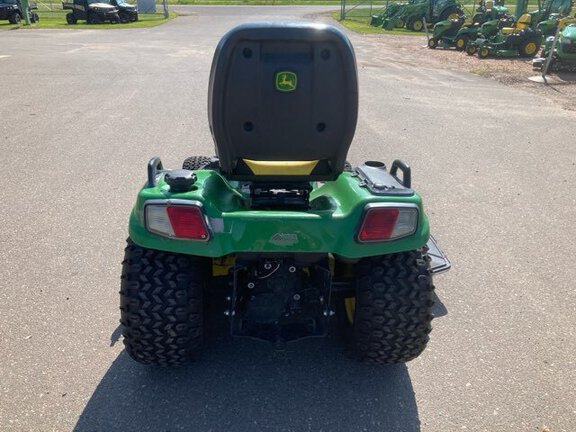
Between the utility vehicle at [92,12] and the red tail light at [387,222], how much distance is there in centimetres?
3046

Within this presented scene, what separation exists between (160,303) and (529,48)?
17.7 meters

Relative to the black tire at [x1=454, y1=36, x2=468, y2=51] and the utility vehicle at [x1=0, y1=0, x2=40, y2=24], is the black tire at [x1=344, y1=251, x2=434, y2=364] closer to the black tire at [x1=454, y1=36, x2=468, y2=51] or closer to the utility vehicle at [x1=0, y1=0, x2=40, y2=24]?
the black tire at [x1=454, y1=36, x2=468, y2=51]

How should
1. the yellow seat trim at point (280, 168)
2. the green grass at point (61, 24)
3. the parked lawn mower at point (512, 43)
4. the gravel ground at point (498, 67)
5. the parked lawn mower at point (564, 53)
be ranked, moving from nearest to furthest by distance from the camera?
the yellow seat trim at point (280, 168), the gravel ground at point (498, 67), the parked lawn mower at point (564, 53), the parked lawn mower at point (512, 43), the green grass at point (61, 24)

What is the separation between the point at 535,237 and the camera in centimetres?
464

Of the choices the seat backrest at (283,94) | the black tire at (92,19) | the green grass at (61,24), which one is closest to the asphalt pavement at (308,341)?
the seat backrest at (283,94)

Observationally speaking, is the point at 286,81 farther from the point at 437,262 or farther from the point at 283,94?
the point at 437,262

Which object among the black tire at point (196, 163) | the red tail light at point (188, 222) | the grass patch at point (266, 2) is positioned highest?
the red tail light at point (188, 222)

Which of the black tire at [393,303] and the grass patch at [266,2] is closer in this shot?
the black tire at [393,303]

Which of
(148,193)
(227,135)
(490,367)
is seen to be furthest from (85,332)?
(490,367)

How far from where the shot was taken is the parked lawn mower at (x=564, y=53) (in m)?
13.5

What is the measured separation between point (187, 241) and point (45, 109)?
302 inches

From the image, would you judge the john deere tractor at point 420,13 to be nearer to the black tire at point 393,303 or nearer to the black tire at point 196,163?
the black tire at point 196,163

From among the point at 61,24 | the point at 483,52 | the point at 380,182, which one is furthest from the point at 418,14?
the point at 380,182

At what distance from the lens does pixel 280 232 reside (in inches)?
96.0
